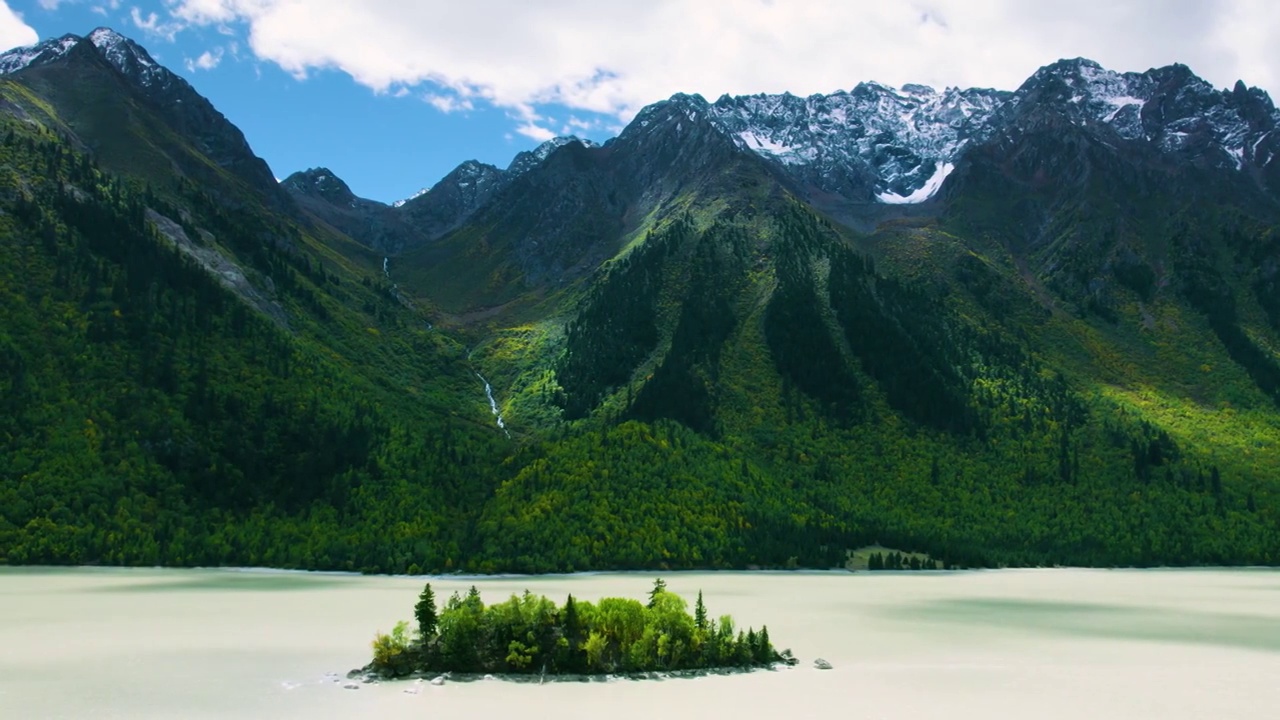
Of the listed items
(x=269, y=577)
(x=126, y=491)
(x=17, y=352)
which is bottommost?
(x=269, y=577)

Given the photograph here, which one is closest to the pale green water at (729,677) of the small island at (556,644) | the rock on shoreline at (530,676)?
the rock on shoreline at (530,676)

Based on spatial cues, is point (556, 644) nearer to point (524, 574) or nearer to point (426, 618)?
point (426, 618)

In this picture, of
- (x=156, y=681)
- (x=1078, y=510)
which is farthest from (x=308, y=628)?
(x=1078, y=510)

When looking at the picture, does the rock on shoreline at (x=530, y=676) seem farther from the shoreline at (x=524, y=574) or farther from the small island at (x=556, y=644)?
the shoreline at (x=524, y=574)

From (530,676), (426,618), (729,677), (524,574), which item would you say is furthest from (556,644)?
(524,574)

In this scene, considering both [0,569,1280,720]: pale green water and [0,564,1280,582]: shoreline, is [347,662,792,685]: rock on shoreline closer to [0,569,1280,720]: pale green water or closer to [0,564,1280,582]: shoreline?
[0,569,1280,720]: pale green water

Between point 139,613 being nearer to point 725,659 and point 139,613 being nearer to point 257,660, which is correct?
point 257,660
